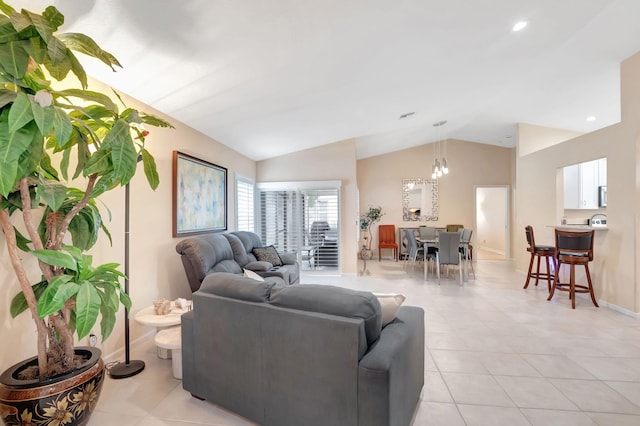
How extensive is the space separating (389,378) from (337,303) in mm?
394

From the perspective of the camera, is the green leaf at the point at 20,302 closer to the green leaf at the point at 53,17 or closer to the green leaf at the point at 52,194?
the green leaf at the point at 52,194

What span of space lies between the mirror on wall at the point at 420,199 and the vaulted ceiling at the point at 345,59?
292 cm

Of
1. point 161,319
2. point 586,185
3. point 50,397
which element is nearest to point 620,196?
point 586,185

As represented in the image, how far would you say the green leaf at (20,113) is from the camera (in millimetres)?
1073

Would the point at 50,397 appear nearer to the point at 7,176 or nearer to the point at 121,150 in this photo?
the point at 7,176

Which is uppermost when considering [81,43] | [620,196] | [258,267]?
[81,43]

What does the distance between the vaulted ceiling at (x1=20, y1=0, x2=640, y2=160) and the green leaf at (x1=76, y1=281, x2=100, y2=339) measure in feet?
5.10

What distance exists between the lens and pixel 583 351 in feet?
8.64

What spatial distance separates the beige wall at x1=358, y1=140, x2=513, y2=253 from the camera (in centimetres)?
793

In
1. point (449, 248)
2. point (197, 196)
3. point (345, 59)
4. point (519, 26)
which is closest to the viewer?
point (345, 59)

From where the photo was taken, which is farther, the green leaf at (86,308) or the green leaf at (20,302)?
the green leaf at (20,302)

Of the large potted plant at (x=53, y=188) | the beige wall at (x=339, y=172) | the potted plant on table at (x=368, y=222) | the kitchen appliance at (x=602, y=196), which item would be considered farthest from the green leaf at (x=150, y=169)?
the kitchen appliance at (x=602, y=196)

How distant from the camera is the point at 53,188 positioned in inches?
55.5

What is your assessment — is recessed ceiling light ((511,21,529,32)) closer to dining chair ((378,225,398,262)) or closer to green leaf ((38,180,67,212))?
green leaf ((38,180,67,212))
